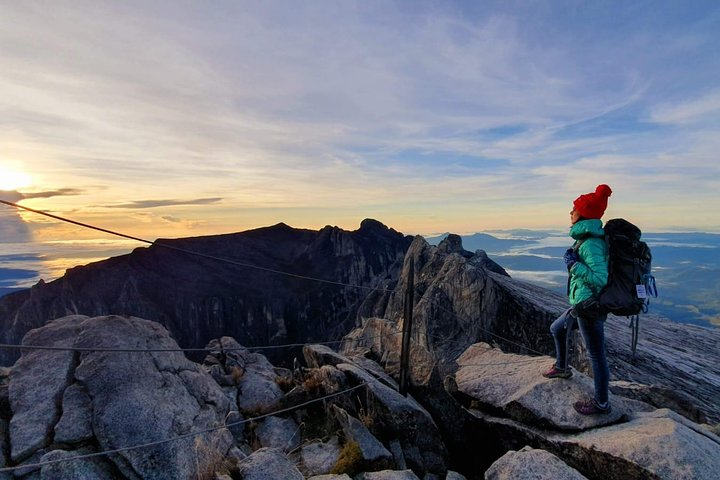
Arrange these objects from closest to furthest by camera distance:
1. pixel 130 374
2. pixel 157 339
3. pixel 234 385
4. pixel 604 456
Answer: pixel 604 456 < pixel 130 374 < pixel 157 339 < pixel 234 385

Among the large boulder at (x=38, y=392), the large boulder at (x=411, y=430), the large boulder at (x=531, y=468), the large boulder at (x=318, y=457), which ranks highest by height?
the large boulder at (x=38, y=392)

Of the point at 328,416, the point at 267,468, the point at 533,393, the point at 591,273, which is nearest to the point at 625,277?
the point at 591,273

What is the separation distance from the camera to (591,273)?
7.21 metres

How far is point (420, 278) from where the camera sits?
165 feet

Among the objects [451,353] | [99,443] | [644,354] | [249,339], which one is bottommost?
[249,339]

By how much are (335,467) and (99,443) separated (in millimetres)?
4204

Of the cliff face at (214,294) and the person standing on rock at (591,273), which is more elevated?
the person standing on rock at (591,273)

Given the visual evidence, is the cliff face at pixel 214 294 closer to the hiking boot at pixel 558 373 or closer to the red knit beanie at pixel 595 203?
the hiking boot at pixel 558 373

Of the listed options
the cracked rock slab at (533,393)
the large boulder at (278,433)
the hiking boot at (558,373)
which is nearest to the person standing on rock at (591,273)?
the cracked rock slab at (533,393)

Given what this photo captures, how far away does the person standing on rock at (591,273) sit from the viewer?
7.26 metres

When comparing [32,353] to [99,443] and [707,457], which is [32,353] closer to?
[99,443]

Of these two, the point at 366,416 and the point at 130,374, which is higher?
the point at 130,374

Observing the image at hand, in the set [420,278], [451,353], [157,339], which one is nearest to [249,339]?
[420,278]

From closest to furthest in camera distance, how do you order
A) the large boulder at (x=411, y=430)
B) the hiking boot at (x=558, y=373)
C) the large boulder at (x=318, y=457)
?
the large boulder at (x=318, y=457)
the large boulder at (x=411, y=430)
the hiking boot at (x=558, y=373)
